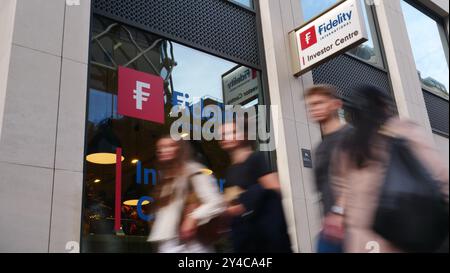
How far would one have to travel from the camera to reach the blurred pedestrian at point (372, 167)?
136 centimetres

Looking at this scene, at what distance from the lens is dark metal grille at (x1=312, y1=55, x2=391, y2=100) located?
28.0 ft

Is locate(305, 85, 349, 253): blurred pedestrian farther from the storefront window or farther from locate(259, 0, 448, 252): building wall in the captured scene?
locate(259, 0, 448, 252): building wall

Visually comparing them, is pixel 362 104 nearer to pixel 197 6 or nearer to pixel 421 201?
pixel 421 201

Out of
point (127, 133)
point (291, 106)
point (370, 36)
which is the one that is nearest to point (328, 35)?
point (291, 106)

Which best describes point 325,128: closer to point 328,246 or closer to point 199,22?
point 328,246

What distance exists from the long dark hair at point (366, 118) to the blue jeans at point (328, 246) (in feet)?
1.01

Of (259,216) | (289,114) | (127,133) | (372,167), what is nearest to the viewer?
(372,167)

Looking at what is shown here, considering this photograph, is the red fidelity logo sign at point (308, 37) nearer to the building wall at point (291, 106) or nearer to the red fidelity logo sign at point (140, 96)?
the building wall at point (291, 106)

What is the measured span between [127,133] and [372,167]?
15.0 feet

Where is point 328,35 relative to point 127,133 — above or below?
above

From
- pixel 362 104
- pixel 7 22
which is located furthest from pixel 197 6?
pixel 362 104

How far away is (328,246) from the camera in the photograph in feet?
5.42

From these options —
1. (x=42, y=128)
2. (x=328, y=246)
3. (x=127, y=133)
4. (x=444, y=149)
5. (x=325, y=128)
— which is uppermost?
(x=127, y=133)

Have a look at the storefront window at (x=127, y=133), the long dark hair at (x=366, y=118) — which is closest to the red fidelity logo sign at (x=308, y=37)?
the storefront window at (x=127, y=133)
